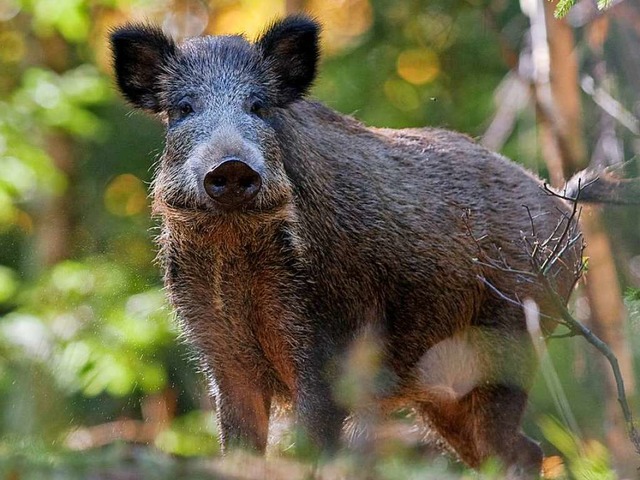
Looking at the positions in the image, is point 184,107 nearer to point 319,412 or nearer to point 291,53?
point 291,53

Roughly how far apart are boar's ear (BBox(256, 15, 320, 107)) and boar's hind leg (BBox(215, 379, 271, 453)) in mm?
1352

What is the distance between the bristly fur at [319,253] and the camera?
480 cm

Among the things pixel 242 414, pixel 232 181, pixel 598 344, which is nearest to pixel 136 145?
pixel 242 414

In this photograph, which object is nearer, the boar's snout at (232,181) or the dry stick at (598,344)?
the dry stick at (598,344)

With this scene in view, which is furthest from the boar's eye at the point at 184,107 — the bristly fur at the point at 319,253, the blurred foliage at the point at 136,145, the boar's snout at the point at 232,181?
the blurred foliage at the point at 136,145

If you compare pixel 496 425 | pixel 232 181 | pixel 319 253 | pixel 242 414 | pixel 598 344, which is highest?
pixel 232 181

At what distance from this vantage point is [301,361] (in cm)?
485

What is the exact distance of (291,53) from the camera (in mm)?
5125

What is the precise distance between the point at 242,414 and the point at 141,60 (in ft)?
5.68

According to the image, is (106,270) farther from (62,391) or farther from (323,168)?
(62,391)

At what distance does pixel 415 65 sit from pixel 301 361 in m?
8.28

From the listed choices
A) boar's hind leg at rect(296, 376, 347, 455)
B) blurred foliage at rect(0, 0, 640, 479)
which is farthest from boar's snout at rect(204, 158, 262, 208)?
blurred foliage at rect(0, 0, 640, 479)

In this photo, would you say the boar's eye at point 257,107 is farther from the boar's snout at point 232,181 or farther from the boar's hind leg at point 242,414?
the boar's hind leg at point 242,414

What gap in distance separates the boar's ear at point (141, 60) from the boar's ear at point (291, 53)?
46 centimetres
